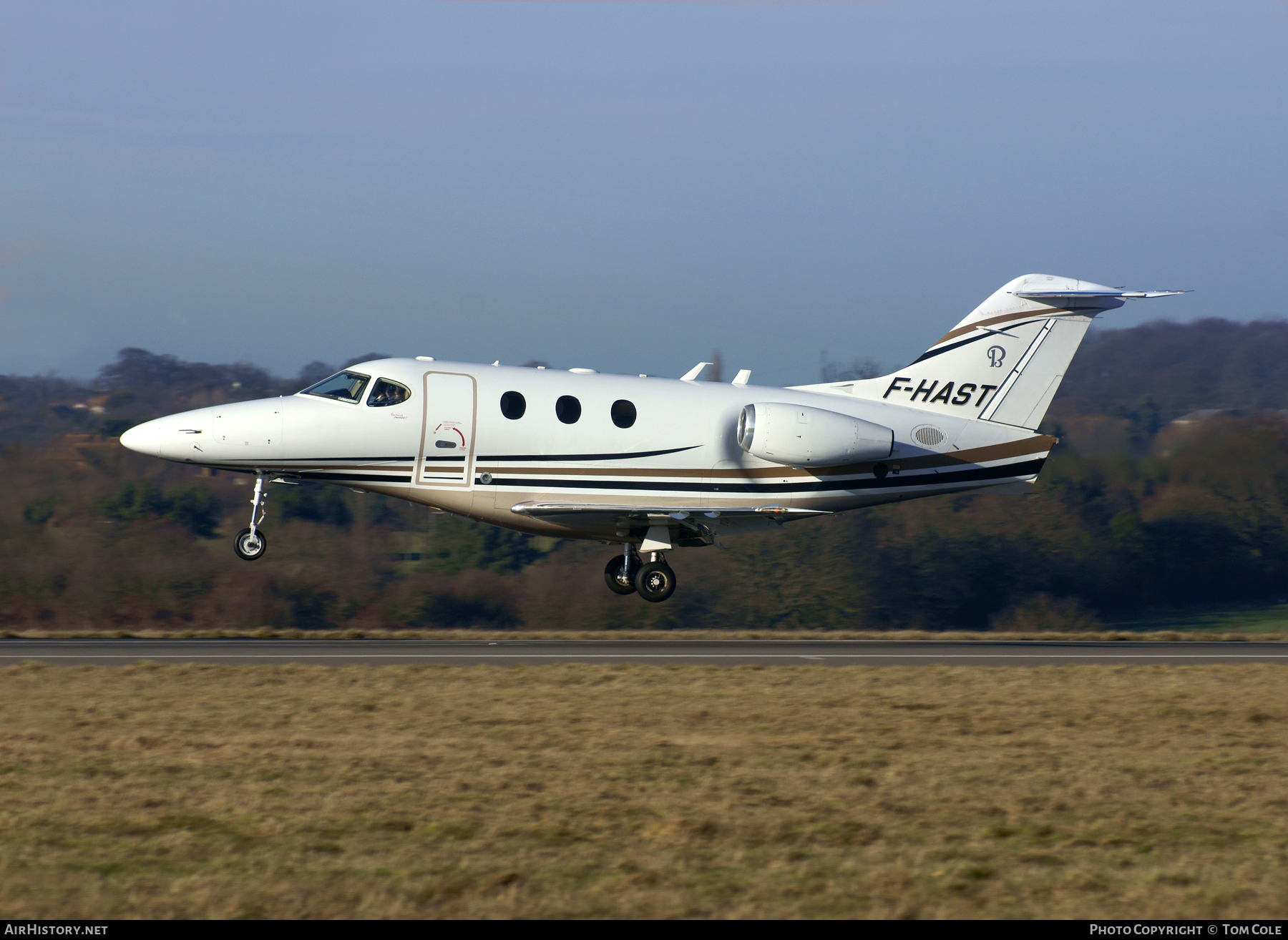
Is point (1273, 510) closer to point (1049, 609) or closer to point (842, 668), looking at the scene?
point (1049, 609)

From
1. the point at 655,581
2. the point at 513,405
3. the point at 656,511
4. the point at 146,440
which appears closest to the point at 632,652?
the point at 656,511

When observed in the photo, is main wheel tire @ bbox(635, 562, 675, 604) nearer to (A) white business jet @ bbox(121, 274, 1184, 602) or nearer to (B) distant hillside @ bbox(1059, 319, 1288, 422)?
(A) white business jet @ bbox(121, 274, 1184, 602)

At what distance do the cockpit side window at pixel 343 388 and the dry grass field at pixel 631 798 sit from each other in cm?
738

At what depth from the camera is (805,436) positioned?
2427 centimetres

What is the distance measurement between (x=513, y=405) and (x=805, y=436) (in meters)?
5.60

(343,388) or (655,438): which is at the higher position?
(343,388)

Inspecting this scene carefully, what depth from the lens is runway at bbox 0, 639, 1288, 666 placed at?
1961cm

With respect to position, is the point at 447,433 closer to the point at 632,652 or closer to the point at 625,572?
the point at 625,572

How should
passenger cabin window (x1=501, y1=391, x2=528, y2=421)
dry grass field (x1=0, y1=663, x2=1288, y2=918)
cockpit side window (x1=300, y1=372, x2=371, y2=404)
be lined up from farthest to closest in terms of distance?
passenger cabin window (x1=501, y1=391, x2=528, y2=421)
cockpit side window (x1=300, y1=372, x2=371, y2=404)
dry grass field (x1=0, y1=663, x2=1288, y2=918)

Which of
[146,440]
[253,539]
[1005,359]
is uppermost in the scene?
[1005,359]

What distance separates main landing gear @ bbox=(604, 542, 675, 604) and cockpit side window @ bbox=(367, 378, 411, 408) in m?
5.71

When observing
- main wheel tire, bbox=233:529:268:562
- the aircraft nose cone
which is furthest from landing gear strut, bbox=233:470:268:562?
the aircraft nose cone

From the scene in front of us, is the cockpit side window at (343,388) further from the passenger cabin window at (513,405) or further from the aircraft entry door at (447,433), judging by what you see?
the passenger cabin window at (513,405)

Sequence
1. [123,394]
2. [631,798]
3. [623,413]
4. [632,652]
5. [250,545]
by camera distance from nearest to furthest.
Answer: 1. [631,798]
2. [632,652]
3. [250,545]
4. [623,413]
5. [123,394]
